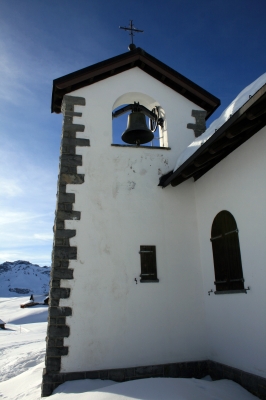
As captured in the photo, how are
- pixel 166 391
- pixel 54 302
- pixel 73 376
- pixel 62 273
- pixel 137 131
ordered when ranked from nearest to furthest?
pixel 166 391 → pixel 73 376 → pixel 54 302 → pixel 62 273 → pixel 137 131

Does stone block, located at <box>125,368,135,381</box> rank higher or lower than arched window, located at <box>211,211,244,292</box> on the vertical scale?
lower

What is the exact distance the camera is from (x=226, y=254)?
585cm

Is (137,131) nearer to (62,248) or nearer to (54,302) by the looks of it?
(62,248)

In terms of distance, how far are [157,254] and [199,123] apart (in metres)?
3.52

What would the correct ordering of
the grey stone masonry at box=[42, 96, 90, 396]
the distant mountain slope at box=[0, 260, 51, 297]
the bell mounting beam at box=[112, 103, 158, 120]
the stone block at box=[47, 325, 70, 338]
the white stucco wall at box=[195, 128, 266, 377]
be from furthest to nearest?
1. the distant mountain slope at box=[0, 260, 51, 297]
2. the bell mounting beam at box=[112, 103, 158, 120]
3. the stone block at box=[47, 325, 70, 338]
4. the grey stone masonry at box=[42, 96, 90, 396]
5. the white stucco wall at box=[195, 128, 266, 377]

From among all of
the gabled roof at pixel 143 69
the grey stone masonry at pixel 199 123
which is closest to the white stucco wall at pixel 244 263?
the grey stone masonry at pixel 199 123

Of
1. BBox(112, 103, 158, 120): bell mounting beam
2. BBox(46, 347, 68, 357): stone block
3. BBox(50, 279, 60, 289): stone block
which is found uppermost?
BBox(112, 103, 158, 120): bell mounting beam

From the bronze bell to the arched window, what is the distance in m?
2.56

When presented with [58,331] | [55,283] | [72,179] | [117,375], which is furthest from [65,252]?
[117,375]

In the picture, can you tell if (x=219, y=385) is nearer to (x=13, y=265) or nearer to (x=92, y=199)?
(x=92, y=199)

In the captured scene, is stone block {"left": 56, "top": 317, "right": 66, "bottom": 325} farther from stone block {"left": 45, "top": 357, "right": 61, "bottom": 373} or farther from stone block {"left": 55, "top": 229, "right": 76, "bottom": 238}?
stone block {"left": 55, "top": 229, "right": 76, "bottom": 238}

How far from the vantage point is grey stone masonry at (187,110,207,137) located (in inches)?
314

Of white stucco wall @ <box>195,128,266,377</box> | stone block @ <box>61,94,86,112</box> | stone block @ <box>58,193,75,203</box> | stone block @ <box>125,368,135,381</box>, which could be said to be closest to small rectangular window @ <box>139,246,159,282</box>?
white stucco wall @ <box>195,128,266,377</box>

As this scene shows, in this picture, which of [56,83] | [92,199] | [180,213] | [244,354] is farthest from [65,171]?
[244,354]
